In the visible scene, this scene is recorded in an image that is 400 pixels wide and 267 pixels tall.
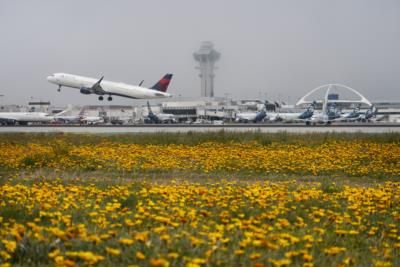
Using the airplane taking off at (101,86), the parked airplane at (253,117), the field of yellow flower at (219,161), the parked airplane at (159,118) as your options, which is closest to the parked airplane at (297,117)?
the parked airplane at (253,117)

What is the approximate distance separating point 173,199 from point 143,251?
3.05 m

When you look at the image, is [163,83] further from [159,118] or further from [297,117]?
[297,117]

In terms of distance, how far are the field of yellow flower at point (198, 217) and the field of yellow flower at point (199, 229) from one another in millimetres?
18

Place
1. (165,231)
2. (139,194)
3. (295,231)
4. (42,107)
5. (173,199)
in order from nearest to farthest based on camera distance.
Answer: (165,231) < (295,231) < (173,199) < (139,194) < (42,107)

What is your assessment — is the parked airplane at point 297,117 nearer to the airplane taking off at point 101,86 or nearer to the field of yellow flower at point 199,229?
the airplane taking off at point 101,86

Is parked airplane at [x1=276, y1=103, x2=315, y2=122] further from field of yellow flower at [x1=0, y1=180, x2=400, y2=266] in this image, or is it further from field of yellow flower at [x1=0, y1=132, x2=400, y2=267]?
field of yellow flower at [x1=0, y1=180, x2=400, y2=266]

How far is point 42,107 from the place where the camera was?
165 m

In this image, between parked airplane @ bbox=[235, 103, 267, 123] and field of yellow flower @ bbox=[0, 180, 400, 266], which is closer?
field of yellow flower @ bbox=[0, 180, 400, 266]

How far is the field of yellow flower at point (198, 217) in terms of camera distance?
604 cm

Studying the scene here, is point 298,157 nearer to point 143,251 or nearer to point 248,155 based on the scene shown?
point 248,155

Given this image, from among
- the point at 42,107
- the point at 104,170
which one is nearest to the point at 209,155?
the point at 104,170

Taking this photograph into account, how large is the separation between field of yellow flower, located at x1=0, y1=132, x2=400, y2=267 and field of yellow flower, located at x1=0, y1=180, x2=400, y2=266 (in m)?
0.02

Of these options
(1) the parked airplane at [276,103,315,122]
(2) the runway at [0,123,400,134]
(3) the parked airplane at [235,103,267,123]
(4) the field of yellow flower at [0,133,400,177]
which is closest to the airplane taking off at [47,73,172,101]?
(3) the parked airplane at [235,103,267,123]

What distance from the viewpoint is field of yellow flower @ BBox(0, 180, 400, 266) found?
593cm
